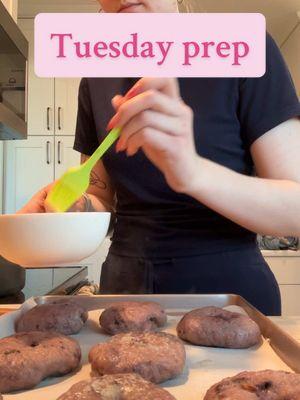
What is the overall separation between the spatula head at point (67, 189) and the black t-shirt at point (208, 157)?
7.4 inches

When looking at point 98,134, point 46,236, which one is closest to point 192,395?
point 46,236

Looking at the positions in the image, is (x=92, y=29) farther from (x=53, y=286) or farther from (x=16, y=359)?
(x=53, y=286)

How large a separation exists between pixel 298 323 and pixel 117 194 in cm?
33

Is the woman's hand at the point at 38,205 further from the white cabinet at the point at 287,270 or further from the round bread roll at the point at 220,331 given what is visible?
the white cabinet at the point at 287,270

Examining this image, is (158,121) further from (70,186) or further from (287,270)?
(287,270)

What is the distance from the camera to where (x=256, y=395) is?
39 cm

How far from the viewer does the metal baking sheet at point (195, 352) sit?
0.47 meters

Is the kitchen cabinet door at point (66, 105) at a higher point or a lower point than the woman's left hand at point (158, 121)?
higher

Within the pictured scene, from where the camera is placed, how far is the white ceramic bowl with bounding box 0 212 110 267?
48 cm

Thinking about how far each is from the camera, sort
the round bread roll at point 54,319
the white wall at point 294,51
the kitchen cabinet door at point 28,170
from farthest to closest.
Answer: the kitchen cabinet door at point 28,170
the white wall at point 294,51
the round bread roll at point 54,319

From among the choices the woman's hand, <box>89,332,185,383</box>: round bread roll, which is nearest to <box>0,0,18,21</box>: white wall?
the woman's hand

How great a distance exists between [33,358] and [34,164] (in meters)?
1.84

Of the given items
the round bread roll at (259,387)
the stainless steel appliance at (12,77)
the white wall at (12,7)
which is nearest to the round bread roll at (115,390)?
the round bread roll at (259,387)

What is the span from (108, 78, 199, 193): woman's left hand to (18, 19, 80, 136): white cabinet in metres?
1.76
